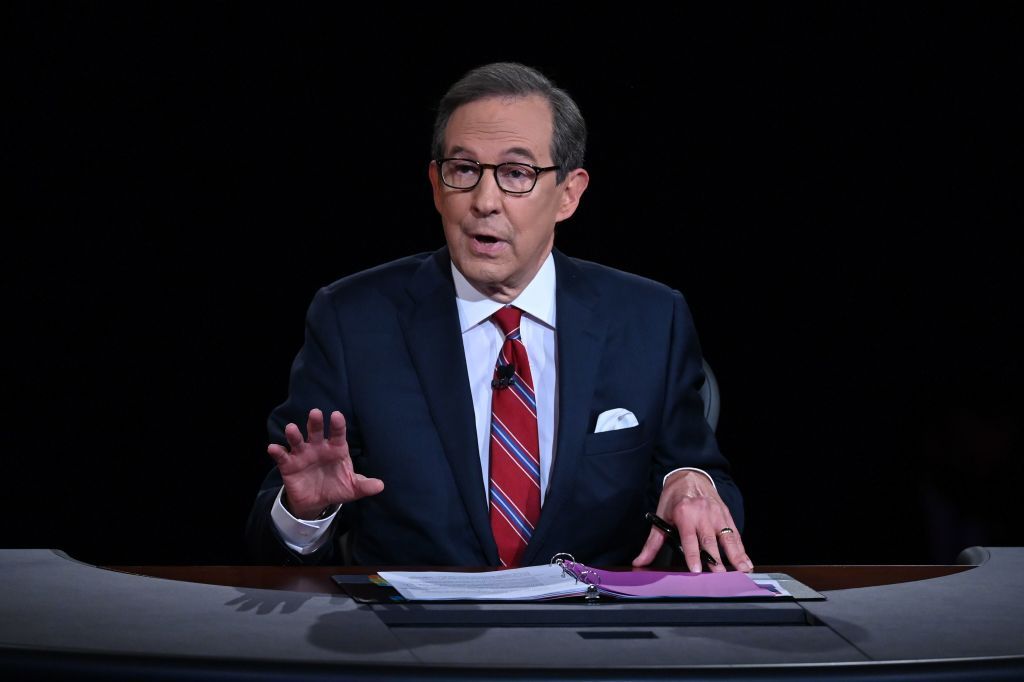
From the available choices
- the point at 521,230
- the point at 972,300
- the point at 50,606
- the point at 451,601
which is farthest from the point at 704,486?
the point at 972,300

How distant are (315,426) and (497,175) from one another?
2.23 feet

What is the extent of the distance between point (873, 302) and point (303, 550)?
1904mm

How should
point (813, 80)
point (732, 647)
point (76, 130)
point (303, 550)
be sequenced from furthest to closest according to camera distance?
point (813, 80) < point (76, 130) < point (303, 550) < point (732, 647)

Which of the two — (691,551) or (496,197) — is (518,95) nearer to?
(496,197)

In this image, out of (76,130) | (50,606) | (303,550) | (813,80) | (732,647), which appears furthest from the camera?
(813,80)

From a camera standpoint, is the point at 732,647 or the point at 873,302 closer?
the point at 732,647

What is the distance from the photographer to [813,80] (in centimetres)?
342

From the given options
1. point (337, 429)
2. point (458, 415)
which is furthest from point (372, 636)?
point (458, 415)

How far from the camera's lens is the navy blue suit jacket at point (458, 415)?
2293mm

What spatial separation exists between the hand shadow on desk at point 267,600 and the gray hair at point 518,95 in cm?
99

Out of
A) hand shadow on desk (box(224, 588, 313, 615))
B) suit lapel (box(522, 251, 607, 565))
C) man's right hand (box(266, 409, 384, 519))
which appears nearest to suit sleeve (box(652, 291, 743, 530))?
suit lapel (box(522, 251, 607, 565))

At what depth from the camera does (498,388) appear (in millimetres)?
2348

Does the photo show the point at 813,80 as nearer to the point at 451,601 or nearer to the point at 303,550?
the point at 303,550

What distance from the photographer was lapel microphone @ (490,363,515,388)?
234 cm
